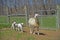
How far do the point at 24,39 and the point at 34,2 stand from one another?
1804 centimetres

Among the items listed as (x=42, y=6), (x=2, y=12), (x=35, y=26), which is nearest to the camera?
(x=35, y=26)

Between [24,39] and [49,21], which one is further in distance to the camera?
[49,21]

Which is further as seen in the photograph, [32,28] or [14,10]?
[14,10]

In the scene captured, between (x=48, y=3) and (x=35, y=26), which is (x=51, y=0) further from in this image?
(x=35, y=26)

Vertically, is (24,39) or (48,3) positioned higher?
(48,3)

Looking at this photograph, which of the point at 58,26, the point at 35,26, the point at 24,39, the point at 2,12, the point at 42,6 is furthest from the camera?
the point at 42,6

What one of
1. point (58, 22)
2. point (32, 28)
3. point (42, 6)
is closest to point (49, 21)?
point (58, 22)

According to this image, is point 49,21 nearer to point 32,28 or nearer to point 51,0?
point 32,28

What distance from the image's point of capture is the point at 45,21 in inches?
711

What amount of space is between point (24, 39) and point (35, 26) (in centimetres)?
251

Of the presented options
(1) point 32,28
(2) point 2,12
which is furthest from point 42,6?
(1) point 32,28

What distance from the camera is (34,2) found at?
87.6 feet

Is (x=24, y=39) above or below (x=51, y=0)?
below

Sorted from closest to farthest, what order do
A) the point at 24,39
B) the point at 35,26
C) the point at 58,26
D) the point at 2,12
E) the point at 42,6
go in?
1. the point at 24,39
2. the point at 35,26
3. the point at 58,26
4. the point at 2,12
5. the point at 42,6
